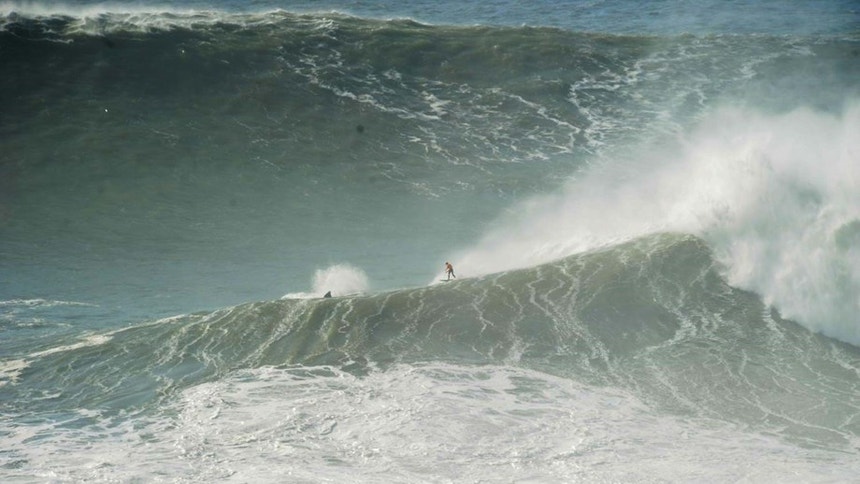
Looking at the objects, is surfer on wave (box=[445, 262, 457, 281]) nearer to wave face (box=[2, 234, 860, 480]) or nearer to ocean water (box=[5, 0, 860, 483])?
ocean water (box=[5, 0, 860, 483])

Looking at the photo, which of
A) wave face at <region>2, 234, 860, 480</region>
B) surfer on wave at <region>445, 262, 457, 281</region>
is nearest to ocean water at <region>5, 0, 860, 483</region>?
wave face at <region>2, 234, 860, 480</region>

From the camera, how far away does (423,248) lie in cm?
2136

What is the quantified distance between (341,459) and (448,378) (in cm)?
274

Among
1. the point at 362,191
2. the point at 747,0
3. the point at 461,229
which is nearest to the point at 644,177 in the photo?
the point at 461,229

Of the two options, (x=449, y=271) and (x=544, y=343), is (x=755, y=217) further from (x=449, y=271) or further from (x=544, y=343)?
(x=449, y=271)

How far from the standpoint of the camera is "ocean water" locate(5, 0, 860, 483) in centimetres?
1220

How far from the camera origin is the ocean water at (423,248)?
12203mm

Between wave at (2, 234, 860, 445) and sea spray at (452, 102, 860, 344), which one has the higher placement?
sea spray at (452, 102, 860, 344)

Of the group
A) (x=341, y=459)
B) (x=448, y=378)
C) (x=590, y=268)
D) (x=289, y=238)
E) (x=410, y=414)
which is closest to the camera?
(x=341, y=459)

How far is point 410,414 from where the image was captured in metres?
12.7

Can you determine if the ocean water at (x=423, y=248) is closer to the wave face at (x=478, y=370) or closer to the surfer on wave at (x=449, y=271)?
the wave face at (x=478, y=370)

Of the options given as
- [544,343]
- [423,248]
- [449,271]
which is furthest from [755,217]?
[423,248]

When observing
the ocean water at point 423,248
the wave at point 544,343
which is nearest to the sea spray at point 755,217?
the ocean water at point 423,248

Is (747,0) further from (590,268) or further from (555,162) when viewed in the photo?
(590,268)
